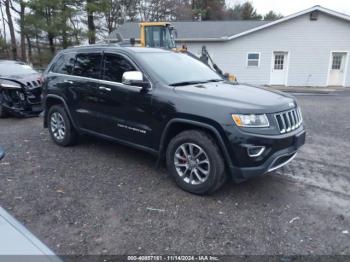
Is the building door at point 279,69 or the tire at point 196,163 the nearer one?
the tire at point 196,163

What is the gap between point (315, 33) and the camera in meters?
18.8

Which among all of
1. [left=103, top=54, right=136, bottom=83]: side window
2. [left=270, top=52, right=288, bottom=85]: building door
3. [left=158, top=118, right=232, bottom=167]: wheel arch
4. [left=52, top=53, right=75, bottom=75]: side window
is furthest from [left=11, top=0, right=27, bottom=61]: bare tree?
[left=158, top=118, right=232, bottom=167]: wheel arch

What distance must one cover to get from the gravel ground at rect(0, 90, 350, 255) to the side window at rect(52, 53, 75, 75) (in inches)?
58.2

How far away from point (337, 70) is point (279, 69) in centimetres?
364

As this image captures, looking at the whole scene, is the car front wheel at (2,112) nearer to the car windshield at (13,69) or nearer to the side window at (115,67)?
Answer: the car windshield at (13,69)

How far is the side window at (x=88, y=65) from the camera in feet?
15.9

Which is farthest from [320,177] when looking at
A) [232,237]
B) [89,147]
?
[89,147]

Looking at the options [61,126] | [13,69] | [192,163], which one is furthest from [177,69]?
[13,69]

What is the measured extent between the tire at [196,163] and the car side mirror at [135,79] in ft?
2.81

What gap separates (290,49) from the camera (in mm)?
19109

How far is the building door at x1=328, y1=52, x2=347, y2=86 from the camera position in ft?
63.0

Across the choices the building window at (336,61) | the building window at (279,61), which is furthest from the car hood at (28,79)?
the building window at (336,61)

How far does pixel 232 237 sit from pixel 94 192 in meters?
1.91

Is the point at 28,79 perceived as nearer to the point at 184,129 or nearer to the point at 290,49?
the point at 184,129
